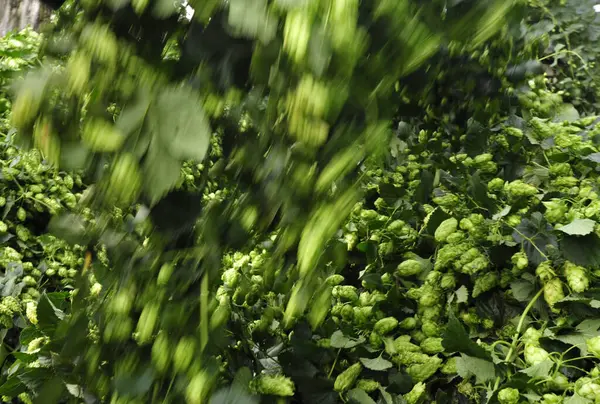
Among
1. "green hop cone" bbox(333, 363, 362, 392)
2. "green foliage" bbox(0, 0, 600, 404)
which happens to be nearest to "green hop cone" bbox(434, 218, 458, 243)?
"green foliage" bbox(0, 0, 600, 404)

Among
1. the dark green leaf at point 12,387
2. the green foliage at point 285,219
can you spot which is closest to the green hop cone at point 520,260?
the green foliage at point 285,219

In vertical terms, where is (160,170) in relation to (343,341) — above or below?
above

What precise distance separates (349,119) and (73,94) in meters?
0.33

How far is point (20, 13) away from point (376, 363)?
9.95 ft

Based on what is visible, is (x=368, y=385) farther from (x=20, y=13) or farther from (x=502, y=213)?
(x=20, y=13)

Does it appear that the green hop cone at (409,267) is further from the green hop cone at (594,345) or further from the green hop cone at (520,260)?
the green hop cone at (594,345)

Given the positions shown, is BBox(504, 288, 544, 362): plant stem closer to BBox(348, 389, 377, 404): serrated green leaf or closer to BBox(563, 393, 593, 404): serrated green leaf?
BBox(563, 393, 593, 404): serrated green leaf

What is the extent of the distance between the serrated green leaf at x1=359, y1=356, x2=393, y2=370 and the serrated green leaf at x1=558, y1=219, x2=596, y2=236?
1.50ft

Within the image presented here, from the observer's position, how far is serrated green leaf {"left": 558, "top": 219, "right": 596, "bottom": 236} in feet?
3.42

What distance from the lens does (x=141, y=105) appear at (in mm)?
624

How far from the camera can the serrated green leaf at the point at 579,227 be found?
1042 millimetres

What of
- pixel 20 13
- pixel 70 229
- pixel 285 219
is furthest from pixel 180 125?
pixel 20 13

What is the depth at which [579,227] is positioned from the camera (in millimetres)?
1060

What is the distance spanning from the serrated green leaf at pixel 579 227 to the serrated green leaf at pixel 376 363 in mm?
458
